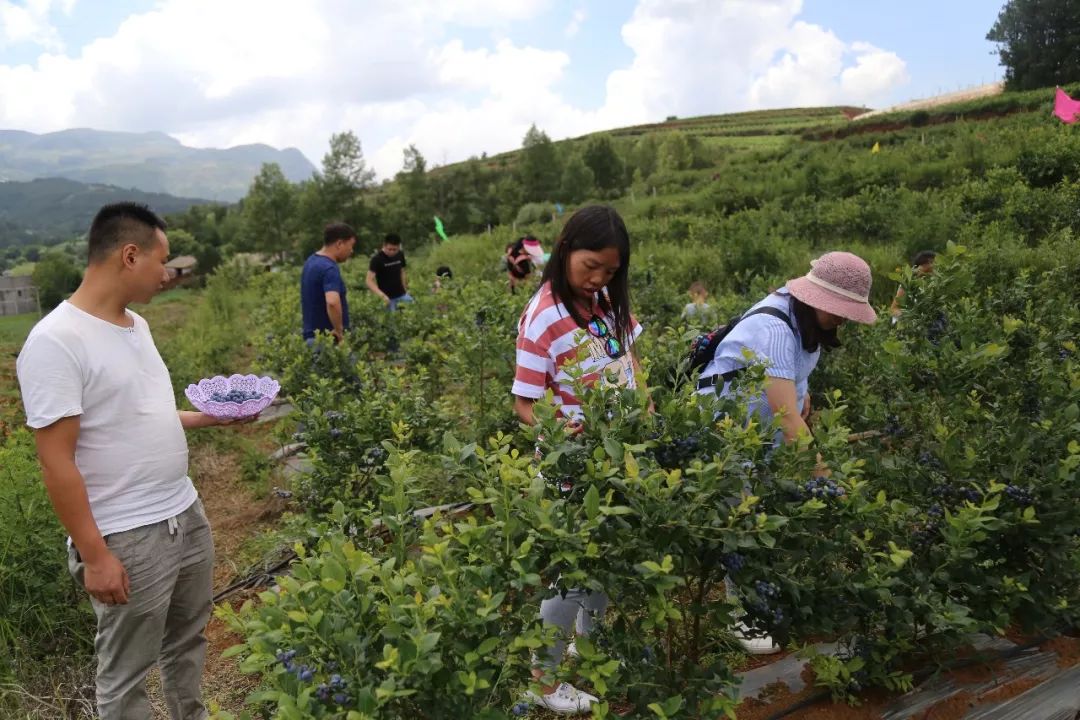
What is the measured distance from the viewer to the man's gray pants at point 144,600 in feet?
5.90

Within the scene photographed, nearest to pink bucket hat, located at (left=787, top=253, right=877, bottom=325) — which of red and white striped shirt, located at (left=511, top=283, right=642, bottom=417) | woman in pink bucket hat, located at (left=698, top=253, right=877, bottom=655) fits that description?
woman in pink bucket hat, located at (left=698, top=253, right=877, bottom=655)

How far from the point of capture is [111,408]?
177 cm

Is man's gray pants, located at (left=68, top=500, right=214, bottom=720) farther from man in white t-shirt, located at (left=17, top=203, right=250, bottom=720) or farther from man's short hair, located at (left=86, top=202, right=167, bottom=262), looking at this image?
man's short hair, located at (left=86, top=202, right=167, bottom=262)

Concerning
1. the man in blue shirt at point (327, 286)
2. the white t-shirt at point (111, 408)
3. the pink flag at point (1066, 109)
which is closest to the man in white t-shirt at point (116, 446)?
the white t-shirt at point (111, 408)

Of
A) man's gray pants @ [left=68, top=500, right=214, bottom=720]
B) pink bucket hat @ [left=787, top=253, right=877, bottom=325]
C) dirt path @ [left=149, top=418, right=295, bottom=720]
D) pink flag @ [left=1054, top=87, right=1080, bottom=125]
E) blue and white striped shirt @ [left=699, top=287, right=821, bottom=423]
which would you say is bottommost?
dirt path @ [left=149, top=418, right=295, bottom=720]

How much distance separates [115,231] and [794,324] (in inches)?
76.8

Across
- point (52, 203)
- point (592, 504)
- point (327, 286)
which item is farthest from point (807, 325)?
point (52, 203)

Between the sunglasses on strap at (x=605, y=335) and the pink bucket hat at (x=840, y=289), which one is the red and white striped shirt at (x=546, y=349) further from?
the pink bucket hat at (x=840, y=289)

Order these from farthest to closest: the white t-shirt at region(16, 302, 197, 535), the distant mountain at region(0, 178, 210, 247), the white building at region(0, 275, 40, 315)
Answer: the distant mountain at region(0, 178, 210, 247) < the white building at region(0, 275, 40, 315) < the white t-shirt at region(16, 302, 197, 535)

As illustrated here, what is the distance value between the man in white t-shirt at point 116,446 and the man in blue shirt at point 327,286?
7.83 ft

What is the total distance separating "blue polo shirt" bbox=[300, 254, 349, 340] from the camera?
14.3 ft

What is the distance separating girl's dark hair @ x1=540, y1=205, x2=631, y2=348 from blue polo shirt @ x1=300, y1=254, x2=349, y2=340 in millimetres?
2647

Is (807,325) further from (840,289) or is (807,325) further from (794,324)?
(840,289)

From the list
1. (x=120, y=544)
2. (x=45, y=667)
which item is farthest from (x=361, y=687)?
(x=45, y=667)
